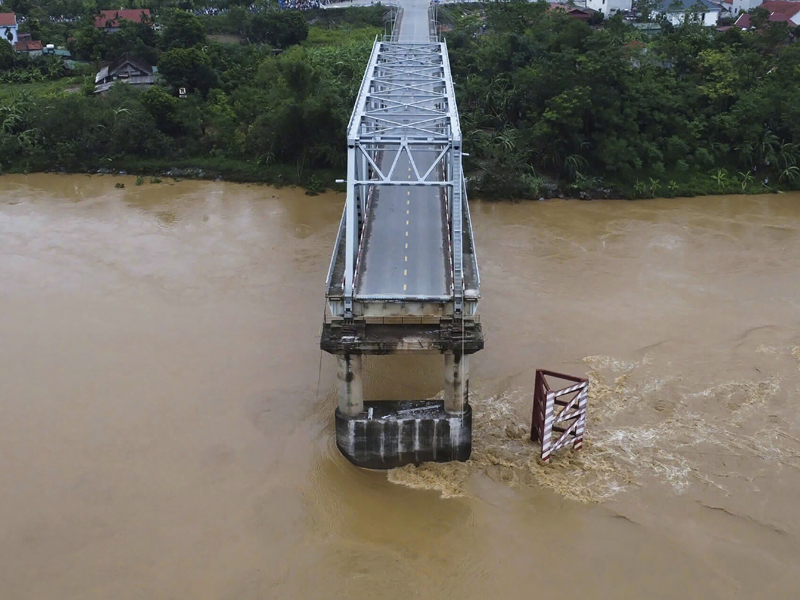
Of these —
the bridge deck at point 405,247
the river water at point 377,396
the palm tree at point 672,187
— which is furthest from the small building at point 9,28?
the palm tree at point 672,187

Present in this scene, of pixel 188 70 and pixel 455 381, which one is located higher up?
pixel 188 70

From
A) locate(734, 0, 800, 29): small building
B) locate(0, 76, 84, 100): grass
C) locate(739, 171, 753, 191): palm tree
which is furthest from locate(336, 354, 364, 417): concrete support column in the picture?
locate(734, 0, 800, 29): small building

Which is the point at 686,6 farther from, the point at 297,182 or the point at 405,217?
the point at 405,217

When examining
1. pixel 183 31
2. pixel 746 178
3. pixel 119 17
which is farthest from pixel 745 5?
pixel 119 17

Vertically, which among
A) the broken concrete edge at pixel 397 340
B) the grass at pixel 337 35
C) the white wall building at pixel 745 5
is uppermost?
the white wall building at pixel 745 5

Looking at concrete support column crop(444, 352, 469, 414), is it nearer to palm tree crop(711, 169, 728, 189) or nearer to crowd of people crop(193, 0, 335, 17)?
palm tree crop(711, 169, 728, 189)

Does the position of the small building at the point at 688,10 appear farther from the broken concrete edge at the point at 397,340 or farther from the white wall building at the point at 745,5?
the broken concrete edge at the point at 397,340

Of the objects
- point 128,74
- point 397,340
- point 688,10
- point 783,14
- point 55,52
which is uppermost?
point 688,10
